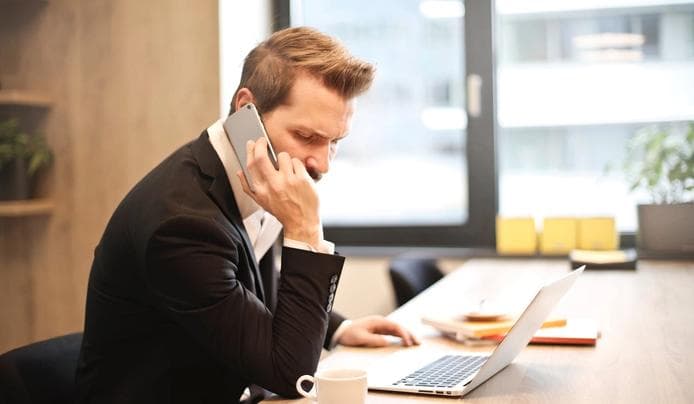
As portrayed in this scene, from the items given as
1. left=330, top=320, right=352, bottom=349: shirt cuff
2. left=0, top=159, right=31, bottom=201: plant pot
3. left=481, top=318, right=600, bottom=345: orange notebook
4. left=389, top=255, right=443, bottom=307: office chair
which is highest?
left=0, top=159, right=31, bottom=201: plant pot

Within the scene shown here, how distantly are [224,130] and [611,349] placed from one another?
0.86 meters

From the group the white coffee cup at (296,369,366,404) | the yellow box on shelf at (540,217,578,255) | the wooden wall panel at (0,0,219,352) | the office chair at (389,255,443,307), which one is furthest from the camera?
the wooden wall panel at (0,0,219,352)

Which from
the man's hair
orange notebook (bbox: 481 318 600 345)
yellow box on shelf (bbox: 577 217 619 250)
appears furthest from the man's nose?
yellow box on shelf (bbox: 577 217 619 250)

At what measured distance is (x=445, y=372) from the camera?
142cm

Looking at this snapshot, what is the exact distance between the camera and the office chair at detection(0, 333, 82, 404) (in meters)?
1.43

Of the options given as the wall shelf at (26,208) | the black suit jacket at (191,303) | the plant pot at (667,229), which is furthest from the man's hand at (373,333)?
the wall shelf at (26,208)

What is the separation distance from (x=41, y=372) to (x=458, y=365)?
756mm

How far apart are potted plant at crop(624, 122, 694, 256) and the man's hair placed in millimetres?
1859

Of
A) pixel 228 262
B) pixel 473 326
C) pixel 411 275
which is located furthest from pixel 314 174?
pixel 411 275

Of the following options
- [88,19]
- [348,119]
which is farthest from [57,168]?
[348,119]

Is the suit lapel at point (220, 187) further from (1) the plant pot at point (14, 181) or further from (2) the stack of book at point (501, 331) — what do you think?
(1) the plant pot at point (14, 181)

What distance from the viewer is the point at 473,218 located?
3500 millimetres

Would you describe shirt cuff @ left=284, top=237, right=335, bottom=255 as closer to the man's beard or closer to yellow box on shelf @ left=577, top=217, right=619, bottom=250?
the man's beard

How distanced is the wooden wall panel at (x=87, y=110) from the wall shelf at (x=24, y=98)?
0.18 feet
